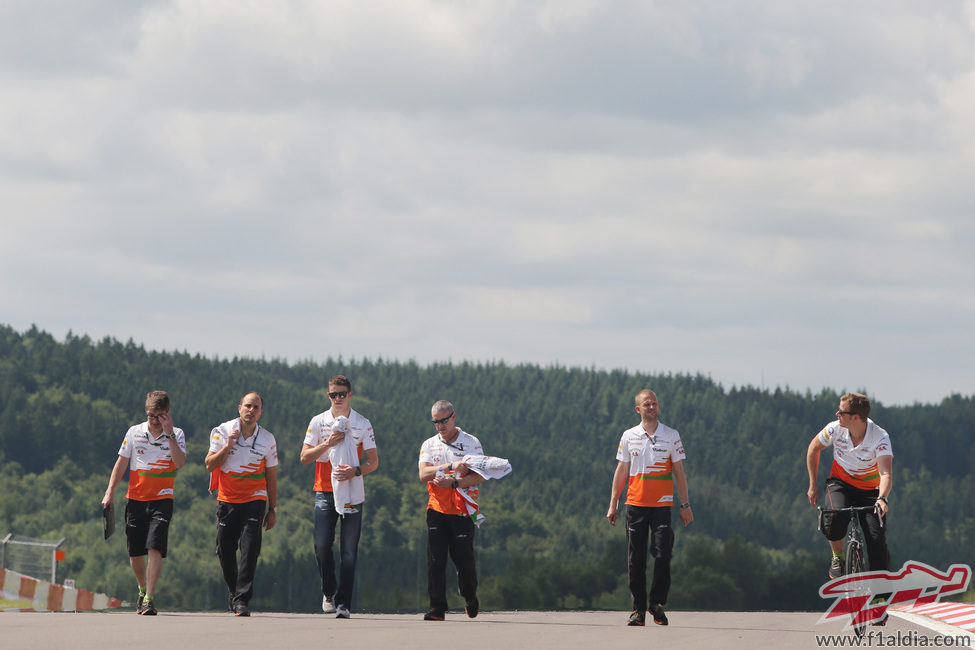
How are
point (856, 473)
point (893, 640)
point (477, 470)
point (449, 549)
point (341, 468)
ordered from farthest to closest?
point (449, 549) → point (341, 468) → point (477, 470) → point (856, 473) → point (893, 640)

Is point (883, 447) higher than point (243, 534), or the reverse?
point (883, 447)

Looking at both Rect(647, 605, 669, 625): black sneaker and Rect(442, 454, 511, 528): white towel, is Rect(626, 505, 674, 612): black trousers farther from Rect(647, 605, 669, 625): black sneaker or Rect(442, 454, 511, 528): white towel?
Rect(442, 454, 511, 528): white towel

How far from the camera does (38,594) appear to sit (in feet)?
76.1

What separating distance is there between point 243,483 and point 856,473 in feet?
19.6

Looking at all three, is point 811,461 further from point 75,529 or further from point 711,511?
point 711,511

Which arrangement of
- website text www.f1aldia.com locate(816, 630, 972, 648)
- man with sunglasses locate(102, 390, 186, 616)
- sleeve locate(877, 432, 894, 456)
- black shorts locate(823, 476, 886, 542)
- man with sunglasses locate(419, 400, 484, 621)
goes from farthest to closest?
1. man with sunglasses locate(102, 390, 186, 616)
2. man with sunglasses locate(419, 400, 484, 621)
3. black shorts locate(823, 476, 886, 542)
4. sleeve locate(877, 432, 894, 456)
5. website text www.f1aldia.com locate(816, 630, 972, 648)

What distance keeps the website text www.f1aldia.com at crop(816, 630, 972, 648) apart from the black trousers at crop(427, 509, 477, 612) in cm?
365

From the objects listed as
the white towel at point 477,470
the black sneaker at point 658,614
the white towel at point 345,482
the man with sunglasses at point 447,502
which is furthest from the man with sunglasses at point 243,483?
the black sneaker at point 658,614

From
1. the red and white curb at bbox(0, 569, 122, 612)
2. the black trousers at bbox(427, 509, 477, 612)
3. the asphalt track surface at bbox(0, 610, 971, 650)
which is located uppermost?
the black trousers at bbox(427, 509, 477, 612)

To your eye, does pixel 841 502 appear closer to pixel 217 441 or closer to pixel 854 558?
pixel 854 558

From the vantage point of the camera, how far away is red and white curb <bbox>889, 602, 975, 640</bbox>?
44.6 ft

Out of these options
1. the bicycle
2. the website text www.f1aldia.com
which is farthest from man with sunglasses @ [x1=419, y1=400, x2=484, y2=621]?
the website text www.f1aldia.com

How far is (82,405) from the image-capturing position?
190 m

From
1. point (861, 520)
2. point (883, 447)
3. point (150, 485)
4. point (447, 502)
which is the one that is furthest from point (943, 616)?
point (150, 485)
